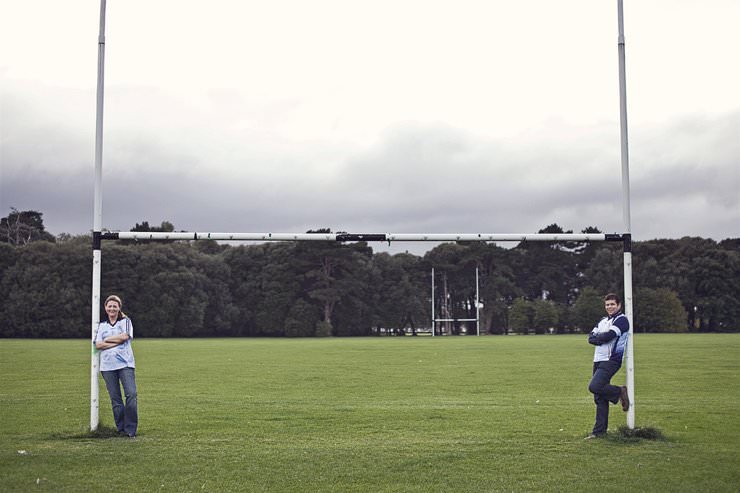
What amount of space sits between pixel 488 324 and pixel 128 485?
280ft

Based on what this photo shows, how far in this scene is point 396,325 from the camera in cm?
9050

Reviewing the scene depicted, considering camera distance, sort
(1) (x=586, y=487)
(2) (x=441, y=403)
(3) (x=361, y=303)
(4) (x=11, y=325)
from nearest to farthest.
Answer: (1) (x=586, y=487), (2) (x=441, y=403), (4) (x=11, y=325), (3) (x=361, y=303)

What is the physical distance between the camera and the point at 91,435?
396 inches

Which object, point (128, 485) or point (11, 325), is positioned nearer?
point (128, 485)

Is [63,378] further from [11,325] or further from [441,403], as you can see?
[11,325]

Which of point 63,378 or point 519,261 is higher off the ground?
point 519,261

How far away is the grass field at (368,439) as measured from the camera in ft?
25.1

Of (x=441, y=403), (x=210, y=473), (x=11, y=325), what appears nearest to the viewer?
(x=210, y=473)

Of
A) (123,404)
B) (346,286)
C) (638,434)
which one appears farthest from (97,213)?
(346,286)

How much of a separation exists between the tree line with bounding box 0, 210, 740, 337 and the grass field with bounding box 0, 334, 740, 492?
57044 mm

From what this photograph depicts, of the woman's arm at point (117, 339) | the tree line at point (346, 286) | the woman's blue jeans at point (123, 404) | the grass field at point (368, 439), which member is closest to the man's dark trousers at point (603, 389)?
the grass field at point (368, 439)

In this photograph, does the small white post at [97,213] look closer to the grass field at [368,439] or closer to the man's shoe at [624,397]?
the grass field at [368,439]

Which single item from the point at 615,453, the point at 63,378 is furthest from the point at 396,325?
the point at 615,453

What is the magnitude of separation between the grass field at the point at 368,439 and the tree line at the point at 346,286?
5704 centimetres
